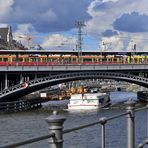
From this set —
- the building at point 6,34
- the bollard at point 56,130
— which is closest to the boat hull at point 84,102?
the bollard at point 56,130

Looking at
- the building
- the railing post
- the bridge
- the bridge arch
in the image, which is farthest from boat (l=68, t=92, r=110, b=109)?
the building

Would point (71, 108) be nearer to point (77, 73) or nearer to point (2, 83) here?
point (77, 73)

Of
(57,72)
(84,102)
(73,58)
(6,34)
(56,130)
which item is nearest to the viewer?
(56,130)

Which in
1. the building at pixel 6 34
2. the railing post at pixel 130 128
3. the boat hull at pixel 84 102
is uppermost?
the building at pixel 6 34

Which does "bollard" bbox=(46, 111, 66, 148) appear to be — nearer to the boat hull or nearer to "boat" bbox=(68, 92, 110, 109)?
the boat hull

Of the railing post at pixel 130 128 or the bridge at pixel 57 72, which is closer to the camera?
the railing post at pixel 130 128

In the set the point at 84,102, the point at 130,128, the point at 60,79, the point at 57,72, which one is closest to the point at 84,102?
the point at 84,102

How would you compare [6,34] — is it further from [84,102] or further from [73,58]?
[84,102]

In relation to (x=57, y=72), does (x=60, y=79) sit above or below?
below

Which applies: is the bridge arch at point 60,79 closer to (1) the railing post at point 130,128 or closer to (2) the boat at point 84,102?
(2) the boat at point 84,102

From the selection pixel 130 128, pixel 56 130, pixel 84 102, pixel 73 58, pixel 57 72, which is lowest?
pixel 84 102

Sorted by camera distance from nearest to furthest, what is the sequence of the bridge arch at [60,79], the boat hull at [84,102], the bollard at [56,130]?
the bollard at [56,130] < the bridge arch at [60,79] < the boat hull at [84,102]

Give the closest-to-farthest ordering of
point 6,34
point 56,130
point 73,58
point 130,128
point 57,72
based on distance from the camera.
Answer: point 56,130 → point 130,128 → point 57,72 → point 73,58 → point 6,34

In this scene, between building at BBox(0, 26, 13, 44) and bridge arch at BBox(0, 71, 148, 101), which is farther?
building at BBox(0, 26, 13, 44)
